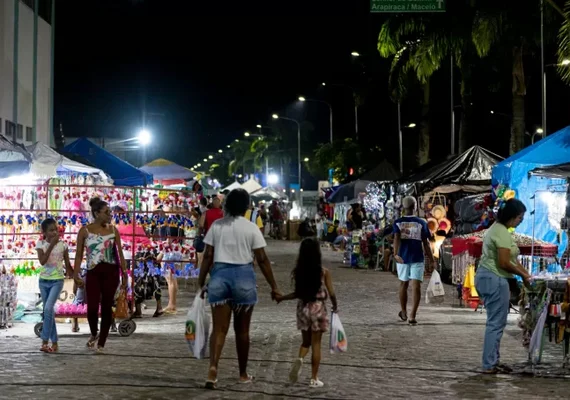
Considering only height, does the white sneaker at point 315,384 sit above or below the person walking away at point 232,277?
below

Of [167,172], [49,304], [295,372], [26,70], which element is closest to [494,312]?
[295,372]

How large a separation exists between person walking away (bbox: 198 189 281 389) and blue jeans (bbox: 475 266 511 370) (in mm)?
2412

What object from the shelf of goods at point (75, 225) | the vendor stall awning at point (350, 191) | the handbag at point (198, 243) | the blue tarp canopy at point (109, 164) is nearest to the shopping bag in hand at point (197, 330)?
the shelf of goods at point (75, 225)

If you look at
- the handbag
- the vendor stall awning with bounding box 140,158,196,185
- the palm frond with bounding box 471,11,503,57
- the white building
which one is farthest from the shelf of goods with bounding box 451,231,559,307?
the vendor stall awning with bounding box 140,158,196,185

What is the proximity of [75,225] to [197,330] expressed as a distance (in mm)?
6070

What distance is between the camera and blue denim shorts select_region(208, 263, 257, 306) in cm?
891

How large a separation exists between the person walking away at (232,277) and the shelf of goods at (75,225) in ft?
18.1

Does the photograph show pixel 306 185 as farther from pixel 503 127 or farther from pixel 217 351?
pixel 217 351

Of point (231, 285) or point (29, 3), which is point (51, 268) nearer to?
point (231, 285)

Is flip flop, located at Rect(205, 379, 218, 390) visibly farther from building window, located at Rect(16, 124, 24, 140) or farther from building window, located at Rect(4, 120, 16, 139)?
building window, located at Rect(16, 124, 24, 140)

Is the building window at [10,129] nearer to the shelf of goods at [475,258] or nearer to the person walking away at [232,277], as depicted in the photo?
the shelf of goods at [475,258]

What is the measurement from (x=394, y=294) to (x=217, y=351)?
11.2 metres

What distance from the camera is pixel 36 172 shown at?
17484 mm

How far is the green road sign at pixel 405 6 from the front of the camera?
18.1m
